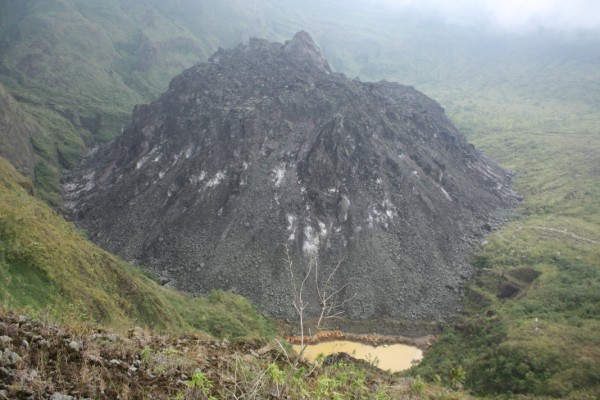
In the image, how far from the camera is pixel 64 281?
1920cm

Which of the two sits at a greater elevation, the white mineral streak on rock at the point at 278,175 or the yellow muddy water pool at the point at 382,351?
the white mineral streak on rock at the point at 278,175

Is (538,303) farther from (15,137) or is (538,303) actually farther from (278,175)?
(15,137)

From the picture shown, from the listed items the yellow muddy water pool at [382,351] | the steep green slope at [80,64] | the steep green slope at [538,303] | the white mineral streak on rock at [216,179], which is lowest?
the yellow muddy water pool at [382,351]

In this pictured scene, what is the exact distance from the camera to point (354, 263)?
1785 inches

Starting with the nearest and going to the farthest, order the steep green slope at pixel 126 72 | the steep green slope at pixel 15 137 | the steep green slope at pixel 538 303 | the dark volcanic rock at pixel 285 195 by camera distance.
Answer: the steep green slope at pixel 538 303 → the dark volcanic rock at pixel 285 195 → the steep green slope at pixel 15 137 → the steep green slope at pixel 126 72

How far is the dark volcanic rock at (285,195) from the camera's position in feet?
145

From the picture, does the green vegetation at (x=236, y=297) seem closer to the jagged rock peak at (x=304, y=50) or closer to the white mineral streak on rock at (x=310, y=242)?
the white mineral streak on rock at (x=310, y=242)

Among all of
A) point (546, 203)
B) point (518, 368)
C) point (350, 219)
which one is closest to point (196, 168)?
point (350, 219)

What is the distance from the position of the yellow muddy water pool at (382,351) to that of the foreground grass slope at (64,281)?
1058 centimetres

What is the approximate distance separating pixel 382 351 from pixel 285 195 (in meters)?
20.9

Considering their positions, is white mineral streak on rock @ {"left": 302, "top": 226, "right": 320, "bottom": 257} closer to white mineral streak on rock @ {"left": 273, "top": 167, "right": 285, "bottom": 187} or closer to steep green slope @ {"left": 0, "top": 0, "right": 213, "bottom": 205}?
white mineral streak on rock @ {"left": 273, "top": 167, "right": 285, "bottom": 187}

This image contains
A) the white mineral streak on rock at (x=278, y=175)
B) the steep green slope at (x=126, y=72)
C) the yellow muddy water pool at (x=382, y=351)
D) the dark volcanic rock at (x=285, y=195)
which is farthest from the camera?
the steep green slope at (x=126, y=72)

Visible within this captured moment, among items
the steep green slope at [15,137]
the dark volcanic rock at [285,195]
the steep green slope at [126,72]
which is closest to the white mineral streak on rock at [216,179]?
the dark volcanic rock at [285,195]

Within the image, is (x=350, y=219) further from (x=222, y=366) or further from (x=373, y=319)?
(x=222, y=366)
